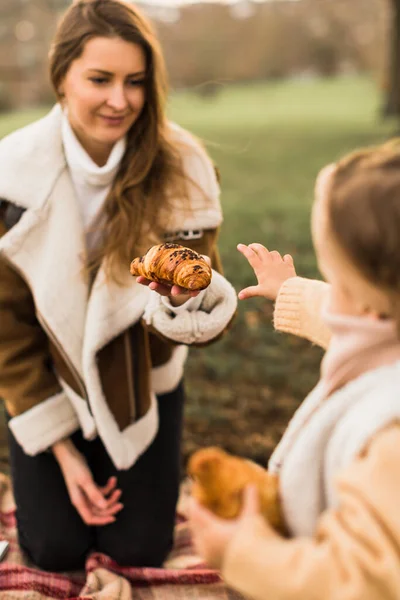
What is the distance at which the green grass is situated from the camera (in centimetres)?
412

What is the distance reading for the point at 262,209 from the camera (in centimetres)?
816

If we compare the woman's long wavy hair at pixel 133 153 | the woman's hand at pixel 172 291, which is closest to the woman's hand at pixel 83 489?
the woman's long wavy hair at pixel 133 153

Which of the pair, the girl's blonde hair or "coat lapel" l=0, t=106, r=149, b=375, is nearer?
the girl's blonde hair

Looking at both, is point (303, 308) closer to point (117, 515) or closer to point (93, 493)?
point (93, 493)

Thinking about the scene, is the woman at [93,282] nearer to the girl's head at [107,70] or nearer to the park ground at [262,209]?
the girl's head at [107,70]

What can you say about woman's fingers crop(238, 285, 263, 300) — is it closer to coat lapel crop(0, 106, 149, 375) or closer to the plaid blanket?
coat lapel crop(0, 106, 149, 375)

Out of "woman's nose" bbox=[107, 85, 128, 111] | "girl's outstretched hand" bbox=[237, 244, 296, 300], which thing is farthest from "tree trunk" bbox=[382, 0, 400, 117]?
"girl's outstretched hand" bbox=[237, 244, 296, 300]

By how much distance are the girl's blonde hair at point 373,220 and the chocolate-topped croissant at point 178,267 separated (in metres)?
0.58

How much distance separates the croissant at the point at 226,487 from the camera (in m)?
1.20

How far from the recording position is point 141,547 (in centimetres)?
253

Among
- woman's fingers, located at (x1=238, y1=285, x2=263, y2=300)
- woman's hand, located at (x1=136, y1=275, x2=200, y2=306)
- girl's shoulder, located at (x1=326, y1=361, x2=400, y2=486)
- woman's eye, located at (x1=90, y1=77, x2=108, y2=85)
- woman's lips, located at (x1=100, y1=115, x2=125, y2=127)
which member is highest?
woman's eye, located at (x1=90, y1=77, x2=108, y2=85)

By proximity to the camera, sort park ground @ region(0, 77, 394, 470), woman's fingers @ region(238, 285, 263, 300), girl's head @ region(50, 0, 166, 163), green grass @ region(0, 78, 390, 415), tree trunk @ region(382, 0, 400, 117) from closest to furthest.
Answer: woman's fingers @ region(238, 285, 263, 300) < girl's head @ region(50, 0, 166, 163) < park ground @ region(0, 77, 394, 470) < green grass @ region(0, 78, 390, 415) < tree trunk @ region(382, 0, 400, 117)

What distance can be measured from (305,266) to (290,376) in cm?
174

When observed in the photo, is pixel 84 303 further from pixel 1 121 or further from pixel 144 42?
pixel 1 121
